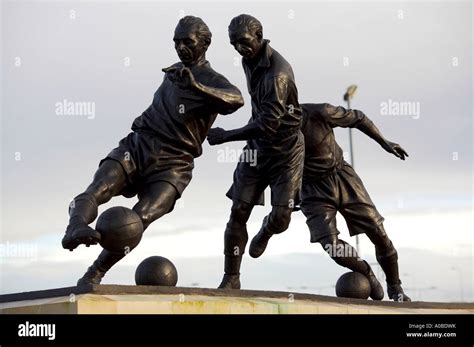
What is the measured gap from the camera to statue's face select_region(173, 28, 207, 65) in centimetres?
1074

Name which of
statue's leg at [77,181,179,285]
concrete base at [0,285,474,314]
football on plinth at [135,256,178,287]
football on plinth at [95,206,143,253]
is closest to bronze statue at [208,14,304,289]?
statue's leg at [77,181,179,285]

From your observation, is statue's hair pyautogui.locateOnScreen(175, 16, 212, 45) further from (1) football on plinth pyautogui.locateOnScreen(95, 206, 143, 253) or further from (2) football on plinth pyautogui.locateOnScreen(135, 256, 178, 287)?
(2) football on plinth pyautogui.locateOnScreen(135, 256, 178, 287)

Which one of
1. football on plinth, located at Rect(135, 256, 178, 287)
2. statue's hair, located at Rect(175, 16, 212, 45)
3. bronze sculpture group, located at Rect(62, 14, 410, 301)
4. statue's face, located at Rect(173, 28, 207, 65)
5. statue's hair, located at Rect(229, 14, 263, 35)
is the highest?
statue's hair, located at Rect(229, 14, 263, 35)

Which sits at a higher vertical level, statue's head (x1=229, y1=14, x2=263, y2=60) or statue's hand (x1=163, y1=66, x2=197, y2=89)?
statue's head (x1=229, y1=14, x2=263, y2=60)

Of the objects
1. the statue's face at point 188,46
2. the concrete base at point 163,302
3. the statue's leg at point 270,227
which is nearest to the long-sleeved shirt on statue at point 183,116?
the statue's face at point 188,46

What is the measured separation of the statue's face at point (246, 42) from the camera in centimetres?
1160

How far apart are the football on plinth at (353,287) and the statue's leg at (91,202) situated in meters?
2.97

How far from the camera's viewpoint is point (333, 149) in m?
13.0

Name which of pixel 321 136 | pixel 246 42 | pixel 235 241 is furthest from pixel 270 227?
pixel 246 42

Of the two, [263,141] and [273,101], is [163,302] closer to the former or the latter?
[273,101]

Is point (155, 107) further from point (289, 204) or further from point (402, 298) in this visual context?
point (402, 298)

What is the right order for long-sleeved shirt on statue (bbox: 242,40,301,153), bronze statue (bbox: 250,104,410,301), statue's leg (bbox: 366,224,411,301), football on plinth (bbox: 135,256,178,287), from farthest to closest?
statue's leg (bbox: 366,224,411,301)
bronze statue (bbox: 250,104,410,301)
long-sleeved shirt on statue (bbox: 242,40,301,153)
football on plinth (bbox: 135,256,178,287)
